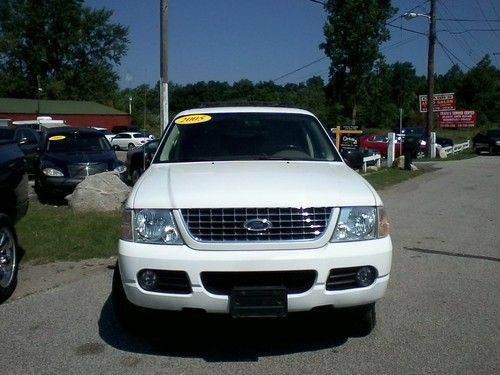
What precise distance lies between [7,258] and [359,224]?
351 cm

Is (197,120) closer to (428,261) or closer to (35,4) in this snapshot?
(428,261)

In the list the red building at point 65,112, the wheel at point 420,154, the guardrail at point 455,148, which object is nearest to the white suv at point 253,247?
the wheel at point 420,154

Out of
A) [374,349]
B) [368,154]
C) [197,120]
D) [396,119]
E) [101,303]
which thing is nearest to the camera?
[374,349]

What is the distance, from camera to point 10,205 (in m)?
Answer: 6.78

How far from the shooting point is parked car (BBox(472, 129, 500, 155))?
3725 centimetres

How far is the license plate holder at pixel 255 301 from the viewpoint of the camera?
4.27 metres

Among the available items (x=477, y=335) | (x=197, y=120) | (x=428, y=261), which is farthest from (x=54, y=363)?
(x=428, y=261)

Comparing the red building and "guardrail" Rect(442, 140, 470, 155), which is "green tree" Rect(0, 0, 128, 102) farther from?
"guardrail" Rect(442, 140, 470, 155)

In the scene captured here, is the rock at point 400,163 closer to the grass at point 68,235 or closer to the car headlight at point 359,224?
the grass at point 68,235

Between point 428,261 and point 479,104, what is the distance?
93.8 meters

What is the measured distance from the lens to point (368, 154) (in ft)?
75.6

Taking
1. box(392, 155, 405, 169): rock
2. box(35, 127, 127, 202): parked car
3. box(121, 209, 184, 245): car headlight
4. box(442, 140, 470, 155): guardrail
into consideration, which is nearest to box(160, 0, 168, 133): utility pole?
box(35, 127, 127, 202): parked car

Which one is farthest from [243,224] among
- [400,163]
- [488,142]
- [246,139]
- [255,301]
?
[488,142]

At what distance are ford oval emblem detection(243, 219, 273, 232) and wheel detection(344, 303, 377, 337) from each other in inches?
37.4
